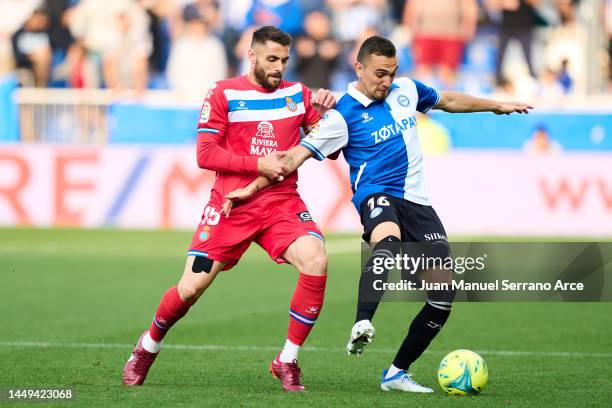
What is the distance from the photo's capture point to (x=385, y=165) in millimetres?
7500

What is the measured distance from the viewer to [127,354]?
8.90m

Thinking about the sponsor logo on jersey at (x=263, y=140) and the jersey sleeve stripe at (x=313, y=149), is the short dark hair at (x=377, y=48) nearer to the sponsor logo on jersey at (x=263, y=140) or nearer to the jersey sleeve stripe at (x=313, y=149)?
the jersey sleeve stripe at (x=313, y=149)

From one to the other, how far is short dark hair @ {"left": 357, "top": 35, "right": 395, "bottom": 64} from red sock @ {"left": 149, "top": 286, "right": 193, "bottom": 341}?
1.83 m

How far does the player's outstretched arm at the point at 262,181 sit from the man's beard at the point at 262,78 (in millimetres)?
427

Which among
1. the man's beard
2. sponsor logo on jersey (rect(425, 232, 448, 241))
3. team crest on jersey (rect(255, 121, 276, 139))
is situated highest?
the man's beard

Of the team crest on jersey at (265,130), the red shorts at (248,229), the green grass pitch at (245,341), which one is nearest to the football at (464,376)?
the green grass pitch at (245,341)

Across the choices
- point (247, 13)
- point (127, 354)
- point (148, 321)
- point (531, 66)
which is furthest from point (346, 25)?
point (127, 354)

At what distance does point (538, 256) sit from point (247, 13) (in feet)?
43.3

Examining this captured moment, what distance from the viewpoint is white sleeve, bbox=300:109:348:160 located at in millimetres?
7422

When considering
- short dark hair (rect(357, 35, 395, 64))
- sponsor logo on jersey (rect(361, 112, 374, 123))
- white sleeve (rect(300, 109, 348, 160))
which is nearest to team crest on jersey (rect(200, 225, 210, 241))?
white sleeve (rect(300, 109, 348, 160))

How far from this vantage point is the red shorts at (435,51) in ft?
69.4

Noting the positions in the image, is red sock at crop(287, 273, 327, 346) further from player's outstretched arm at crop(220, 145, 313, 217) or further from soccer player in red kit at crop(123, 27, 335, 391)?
player's outstretched arm at crop(220, 145, 313, 217)

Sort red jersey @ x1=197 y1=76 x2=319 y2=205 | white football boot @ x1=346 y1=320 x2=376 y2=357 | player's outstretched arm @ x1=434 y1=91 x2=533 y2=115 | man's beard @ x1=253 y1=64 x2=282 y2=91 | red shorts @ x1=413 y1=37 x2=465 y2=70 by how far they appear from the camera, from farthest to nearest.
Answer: red shorts @ x1=413 y1=37 x2=465 y2=70 → player's outstretched arm @ x1=434 y1=91 x2=533 y2=115 → man's beard @ x1=253 y1=64 x2=282 y2=91 → red jersey @ x1=197 y1=76 x2=319 y2=205 → white football boot @ x1=346 y1=320 x2=376 y2=357

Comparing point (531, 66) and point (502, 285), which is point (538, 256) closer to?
point (502, 285)
